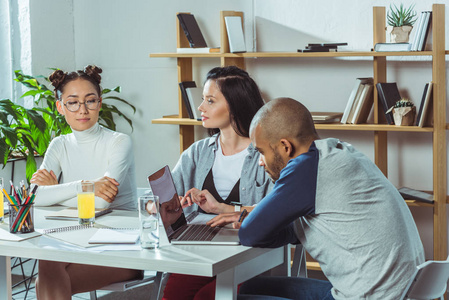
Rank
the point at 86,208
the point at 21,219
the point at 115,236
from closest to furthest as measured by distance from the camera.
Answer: the point at 115,236 < the point at 21,219 < the point at 86,208

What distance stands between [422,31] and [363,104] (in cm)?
53

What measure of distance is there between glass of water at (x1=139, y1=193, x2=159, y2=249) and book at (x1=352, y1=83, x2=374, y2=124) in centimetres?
211

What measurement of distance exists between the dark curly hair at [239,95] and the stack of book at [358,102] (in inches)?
42.2

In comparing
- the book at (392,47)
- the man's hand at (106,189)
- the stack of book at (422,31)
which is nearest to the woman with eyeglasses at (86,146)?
the man's hand at (106,189)

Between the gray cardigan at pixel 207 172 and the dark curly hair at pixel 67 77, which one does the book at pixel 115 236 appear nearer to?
the gray cardigan at pixel 207 172

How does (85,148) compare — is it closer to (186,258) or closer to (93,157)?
(93,157)

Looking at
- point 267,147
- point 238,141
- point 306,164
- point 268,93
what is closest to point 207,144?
point 238,141

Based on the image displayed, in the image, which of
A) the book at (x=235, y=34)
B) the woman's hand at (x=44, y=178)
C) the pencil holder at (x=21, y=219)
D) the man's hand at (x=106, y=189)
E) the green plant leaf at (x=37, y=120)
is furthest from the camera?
the book at (x=235, y=34)

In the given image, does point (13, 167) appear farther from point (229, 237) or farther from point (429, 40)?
point (429, 40)

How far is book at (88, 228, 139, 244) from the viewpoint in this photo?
194 centimetres

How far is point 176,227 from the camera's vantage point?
207 cm

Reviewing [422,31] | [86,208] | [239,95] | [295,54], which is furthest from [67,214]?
[422,31]

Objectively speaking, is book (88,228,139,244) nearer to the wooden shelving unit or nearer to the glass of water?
the glass of water

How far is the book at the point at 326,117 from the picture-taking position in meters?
3.72
